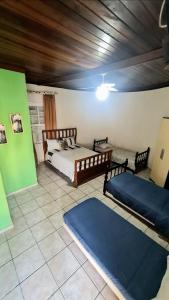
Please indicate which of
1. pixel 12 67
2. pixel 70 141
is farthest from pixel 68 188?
pixel 12 67

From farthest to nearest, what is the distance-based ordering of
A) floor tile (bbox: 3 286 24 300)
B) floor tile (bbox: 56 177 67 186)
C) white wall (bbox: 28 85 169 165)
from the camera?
white wall (bbox: 28 85 169 165) < floor tile (bbox: 56 177 67 186) < floor tile (bbox: 3 286 24 300)

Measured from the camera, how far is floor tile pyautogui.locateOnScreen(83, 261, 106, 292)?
166 centimetres

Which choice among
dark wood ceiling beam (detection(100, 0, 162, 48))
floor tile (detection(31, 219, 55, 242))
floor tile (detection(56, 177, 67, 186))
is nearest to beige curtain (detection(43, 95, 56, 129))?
floor tile (detection(56, 177, 67, 186))

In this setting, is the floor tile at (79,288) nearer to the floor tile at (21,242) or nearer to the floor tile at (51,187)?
the floor tile at (21,242)

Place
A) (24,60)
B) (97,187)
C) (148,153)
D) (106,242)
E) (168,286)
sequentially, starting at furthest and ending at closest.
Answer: (148,153), (97,187), (24,60), (106,242), (168,286)

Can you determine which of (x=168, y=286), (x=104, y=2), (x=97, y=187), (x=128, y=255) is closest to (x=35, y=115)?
(x=97, y=187)

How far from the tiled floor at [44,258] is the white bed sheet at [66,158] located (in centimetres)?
77

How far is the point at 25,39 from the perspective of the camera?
1461 mm

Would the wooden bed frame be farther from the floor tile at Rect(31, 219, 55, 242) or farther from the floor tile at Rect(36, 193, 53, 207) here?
the floor tile at Rect(31, 219, 55, 242)

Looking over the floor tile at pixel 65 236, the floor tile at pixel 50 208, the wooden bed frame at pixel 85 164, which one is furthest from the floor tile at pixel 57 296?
the wooden bed frame at pixel 85 164

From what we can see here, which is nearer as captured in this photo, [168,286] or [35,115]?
[168,286]

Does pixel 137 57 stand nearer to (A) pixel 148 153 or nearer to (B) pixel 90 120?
(A) pixel 148 153

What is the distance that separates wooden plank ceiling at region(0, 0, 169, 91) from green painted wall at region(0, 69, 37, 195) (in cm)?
62

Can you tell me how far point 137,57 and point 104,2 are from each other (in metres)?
0.96
